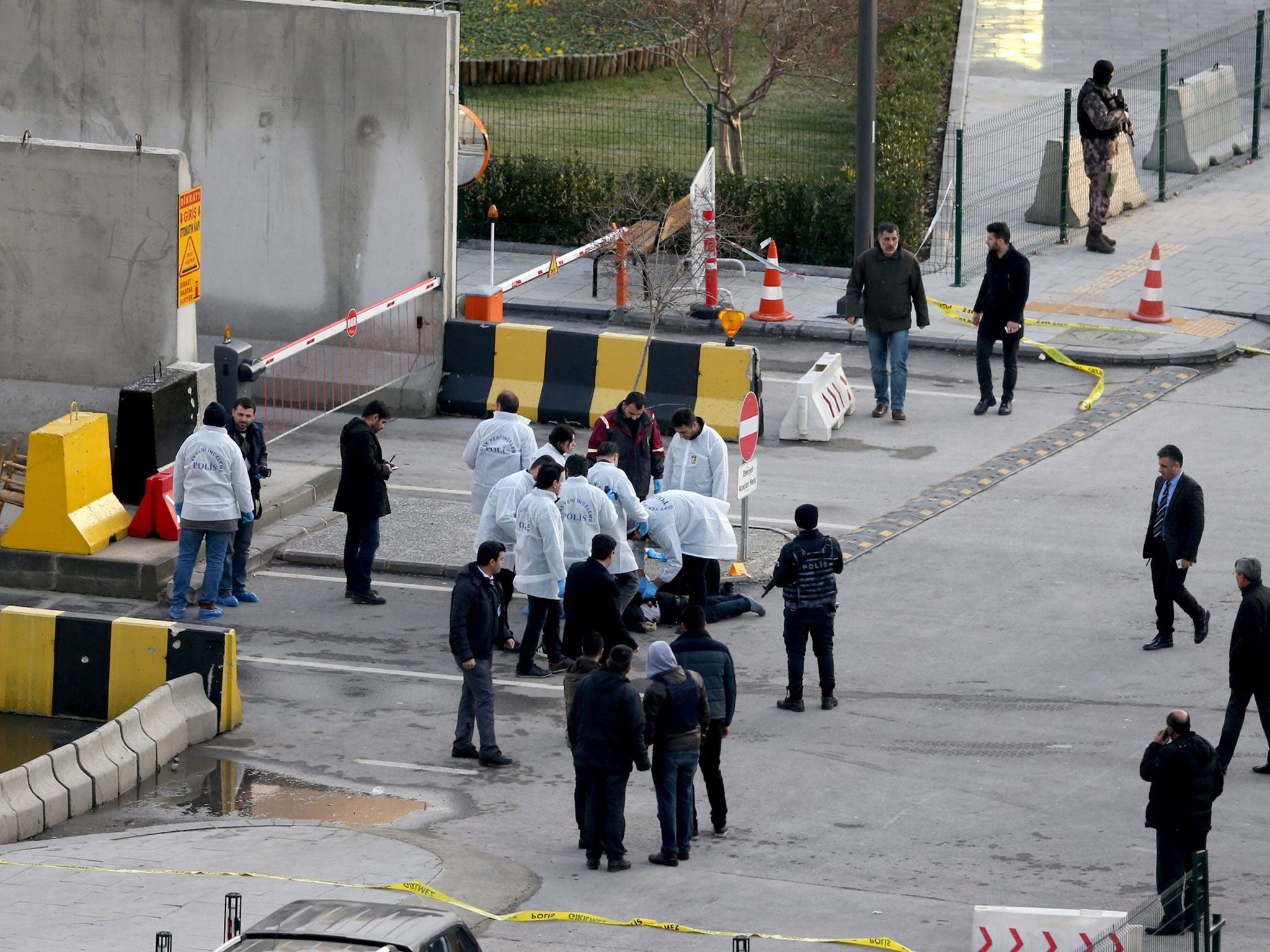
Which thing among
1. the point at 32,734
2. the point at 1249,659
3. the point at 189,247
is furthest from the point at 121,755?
the point at 1249,659

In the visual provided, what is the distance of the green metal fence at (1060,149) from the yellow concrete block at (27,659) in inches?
487

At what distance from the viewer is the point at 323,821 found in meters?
12.0

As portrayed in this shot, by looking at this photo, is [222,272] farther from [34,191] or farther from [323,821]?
[323,821]

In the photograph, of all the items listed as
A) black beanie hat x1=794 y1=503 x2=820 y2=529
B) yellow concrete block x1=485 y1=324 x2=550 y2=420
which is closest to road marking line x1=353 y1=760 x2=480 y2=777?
black beanie hat x1=794 y1=503 x2=820 y2=529

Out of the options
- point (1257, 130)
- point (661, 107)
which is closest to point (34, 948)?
point (661, 107)

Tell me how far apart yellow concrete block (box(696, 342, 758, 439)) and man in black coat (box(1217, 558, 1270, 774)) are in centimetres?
742

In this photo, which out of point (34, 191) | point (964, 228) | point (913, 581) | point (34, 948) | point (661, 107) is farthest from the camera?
point (661, 107)

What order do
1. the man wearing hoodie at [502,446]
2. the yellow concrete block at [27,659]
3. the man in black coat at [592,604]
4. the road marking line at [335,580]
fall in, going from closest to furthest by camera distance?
the man in black coat at [592,604], the yellow concrete block at [27,659], the man wearing hoodie at [502,446], the road marking line at [335,580]

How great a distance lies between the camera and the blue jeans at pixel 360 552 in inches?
610

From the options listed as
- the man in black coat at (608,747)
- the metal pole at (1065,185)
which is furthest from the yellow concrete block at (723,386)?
the man in black coat at (608,747)

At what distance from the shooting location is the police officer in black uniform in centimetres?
1337

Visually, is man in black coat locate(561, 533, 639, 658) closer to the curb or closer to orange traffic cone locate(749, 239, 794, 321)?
the curb

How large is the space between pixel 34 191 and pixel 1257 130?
677 inches

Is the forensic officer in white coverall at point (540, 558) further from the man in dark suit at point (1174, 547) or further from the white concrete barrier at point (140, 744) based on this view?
the man in dark suit at point (1174, 547)
